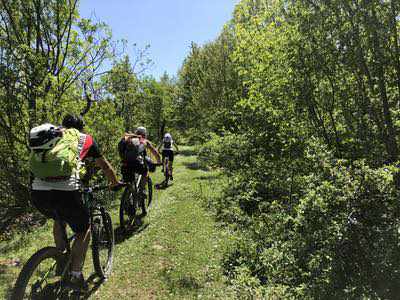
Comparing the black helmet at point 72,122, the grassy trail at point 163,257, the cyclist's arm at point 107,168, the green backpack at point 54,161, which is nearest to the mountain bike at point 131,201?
the grassy trail at point 163,257

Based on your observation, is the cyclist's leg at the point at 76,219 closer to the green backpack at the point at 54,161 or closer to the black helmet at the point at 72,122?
the green backpack at the point at 54,161

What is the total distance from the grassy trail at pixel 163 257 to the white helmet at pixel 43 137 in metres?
2.35

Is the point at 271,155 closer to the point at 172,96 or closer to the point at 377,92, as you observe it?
the point at 377,92

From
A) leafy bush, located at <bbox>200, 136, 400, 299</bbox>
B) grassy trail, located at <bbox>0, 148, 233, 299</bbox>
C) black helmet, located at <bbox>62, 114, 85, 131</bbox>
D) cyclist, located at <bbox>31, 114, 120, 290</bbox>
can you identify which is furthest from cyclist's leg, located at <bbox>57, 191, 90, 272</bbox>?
leafy bush, located at <bbox>200, 136, 400, 299</bbox>

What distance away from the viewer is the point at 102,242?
15.3ft

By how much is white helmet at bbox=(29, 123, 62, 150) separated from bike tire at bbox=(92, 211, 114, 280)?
1564 millimetres

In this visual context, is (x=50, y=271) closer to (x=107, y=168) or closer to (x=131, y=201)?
(x=107, y=168)

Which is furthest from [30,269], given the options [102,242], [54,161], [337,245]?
[337,245]

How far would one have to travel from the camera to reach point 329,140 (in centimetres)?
641

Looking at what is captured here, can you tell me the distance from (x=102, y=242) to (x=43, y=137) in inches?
89.6

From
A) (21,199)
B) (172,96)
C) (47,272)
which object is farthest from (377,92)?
(172,96)

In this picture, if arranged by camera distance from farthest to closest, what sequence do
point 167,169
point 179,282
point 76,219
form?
point 167,169 < point 179,282 < point 76,219

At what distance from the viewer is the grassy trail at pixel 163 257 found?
4.31m

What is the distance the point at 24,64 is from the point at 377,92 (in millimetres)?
8823
